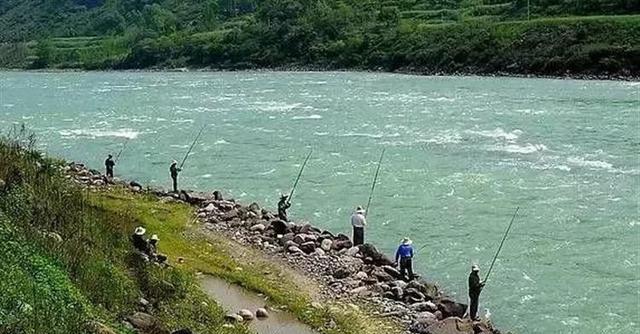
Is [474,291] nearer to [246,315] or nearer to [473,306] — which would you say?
[473,306]

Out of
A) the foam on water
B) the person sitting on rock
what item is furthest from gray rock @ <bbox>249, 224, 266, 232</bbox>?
the foam on water

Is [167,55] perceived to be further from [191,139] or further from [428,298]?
[428,298]

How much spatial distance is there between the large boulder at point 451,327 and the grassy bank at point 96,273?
1016 mm

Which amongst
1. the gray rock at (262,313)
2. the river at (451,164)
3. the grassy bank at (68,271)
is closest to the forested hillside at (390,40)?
the river at (451,164)

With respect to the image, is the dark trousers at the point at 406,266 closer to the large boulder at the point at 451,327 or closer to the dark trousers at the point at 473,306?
the dark trousers at the point at 473,306

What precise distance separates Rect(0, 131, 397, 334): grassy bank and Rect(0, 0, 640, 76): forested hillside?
6050cm

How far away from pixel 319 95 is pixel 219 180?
104 ft

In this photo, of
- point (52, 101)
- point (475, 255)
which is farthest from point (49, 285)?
point (52, 101)

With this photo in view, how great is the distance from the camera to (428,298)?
1769cm

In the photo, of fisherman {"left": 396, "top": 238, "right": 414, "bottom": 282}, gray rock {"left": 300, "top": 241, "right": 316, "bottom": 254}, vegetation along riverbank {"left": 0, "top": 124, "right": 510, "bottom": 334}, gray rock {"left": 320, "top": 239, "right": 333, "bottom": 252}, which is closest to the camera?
vegetation along riverbank {"left": 0, "top": 124, "right": 510, "bottom": 334}

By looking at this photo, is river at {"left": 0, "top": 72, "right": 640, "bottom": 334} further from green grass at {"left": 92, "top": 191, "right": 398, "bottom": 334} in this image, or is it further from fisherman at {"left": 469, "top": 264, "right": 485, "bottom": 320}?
green grass at {"left": 92, "top": 191, "right": 398, "bottom": 334}

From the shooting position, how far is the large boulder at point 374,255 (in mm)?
20234

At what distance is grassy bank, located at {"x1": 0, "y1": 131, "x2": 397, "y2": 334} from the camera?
1069 centimetres

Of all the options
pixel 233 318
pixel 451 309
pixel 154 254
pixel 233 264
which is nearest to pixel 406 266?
pixel 451 309
